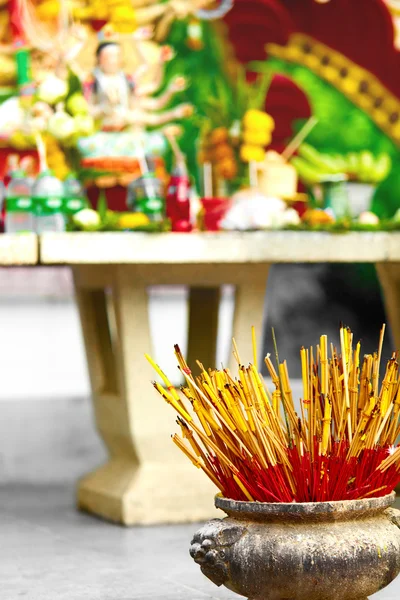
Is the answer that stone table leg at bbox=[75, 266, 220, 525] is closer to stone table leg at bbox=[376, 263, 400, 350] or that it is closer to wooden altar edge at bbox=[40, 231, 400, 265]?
wooden altar edge at bbox=[40, 231, 400, 265]

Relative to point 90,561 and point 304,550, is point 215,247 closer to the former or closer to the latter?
point 90,561

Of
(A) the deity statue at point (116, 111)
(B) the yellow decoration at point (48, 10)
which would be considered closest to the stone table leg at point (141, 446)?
(A) the deity statue at point (116, 111)

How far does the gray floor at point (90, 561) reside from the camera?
107 inches

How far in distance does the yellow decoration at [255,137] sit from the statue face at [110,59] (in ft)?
1.75

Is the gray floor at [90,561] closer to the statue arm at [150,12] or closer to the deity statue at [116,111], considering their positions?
the deity statue at [116,111]

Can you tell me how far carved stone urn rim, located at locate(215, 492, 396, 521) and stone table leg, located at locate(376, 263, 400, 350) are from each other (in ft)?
6.02

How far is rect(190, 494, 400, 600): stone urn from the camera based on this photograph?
2.00 m

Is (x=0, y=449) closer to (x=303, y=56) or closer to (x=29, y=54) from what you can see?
(x=29, y=54)

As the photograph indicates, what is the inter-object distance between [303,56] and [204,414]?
309 centimetres

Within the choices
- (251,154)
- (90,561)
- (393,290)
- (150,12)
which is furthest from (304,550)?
(150,12)

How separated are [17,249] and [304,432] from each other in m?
1.57

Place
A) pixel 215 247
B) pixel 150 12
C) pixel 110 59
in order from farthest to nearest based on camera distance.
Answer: pixel 150 12, pixel 110 59, pixel 215 247

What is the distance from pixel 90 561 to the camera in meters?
3.12

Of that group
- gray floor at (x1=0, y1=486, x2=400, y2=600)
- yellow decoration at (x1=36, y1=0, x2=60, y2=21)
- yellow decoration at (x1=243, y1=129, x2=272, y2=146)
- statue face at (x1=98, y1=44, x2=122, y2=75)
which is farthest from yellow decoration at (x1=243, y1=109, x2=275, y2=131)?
gray floor at (x1=0, y1=486, x2=400, y2=600)
